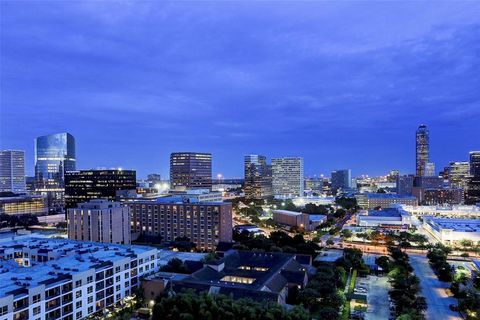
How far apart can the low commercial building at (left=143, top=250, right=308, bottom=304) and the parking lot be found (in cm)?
483

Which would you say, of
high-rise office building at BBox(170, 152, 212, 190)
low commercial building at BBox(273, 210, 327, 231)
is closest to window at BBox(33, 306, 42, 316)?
low commercial building at BBox(273, 210, 327, 231)

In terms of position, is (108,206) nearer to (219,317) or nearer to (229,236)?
(229,236)

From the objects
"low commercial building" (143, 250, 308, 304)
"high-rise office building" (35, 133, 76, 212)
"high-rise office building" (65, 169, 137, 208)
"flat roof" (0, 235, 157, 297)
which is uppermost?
"high-rise office building" (35, 133, 76, 212)

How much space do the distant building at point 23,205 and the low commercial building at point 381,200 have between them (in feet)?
251

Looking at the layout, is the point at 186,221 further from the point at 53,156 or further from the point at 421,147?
the point at 421,147

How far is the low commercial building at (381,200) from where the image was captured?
9200 centimetres

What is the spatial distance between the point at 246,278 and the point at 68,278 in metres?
12.2

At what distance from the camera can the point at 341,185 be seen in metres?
183

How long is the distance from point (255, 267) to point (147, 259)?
8.69 meters

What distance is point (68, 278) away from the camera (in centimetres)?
2262

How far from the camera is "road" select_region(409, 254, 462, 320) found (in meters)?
24.3

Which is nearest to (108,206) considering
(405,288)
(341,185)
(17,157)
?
(405,288)

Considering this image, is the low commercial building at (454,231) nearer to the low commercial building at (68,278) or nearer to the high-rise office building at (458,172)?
the low commercial building at (68,278)

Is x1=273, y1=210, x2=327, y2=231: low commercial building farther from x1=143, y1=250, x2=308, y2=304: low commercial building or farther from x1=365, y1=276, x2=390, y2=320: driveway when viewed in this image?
x1=365, y1=276, x2=390, y2=320: driveway
